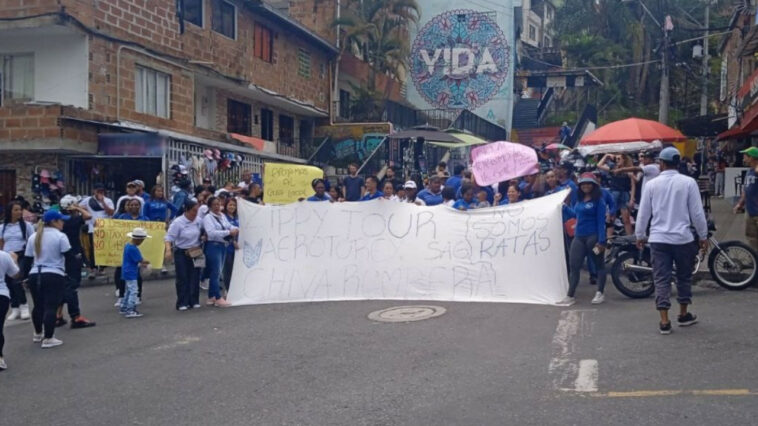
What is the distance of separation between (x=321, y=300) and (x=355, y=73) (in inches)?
929

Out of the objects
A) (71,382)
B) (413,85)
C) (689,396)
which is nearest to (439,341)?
(689,396)

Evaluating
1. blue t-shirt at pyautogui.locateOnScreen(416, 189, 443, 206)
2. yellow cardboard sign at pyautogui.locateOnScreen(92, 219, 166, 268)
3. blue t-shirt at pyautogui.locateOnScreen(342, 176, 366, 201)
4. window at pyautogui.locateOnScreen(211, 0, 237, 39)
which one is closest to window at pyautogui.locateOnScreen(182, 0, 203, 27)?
window at pyautogui.locateOnScreen(211, 0, 237, 39)

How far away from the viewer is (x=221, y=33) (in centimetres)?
2358

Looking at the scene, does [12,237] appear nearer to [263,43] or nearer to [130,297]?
[130,297]

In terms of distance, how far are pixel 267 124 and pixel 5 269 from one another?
19.7 meters

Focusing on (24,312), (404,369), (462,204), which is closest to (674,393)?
(404,369)

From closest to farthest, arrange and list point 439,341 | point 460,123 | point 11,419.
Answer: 1. point 11,419
2. point 439,341
3. point 460,123

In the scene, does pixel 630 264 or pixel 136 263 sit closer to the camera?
pixel 630 264

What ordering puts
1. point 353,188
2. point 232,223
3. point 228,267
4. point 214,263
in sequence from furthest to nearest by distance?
point 353,188
point 228,267
point 232,223
point 214,263

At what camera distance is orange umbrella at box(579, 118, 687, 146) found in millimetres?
16234

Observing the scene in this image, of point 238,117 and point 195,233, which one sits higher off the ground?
point 238,117

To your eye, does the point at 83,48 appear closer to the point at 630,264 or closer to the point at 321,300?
the point at 321,300

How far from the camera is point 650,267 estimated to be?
384 inches

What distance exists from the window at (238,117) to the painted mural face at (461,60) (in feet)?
53.6
